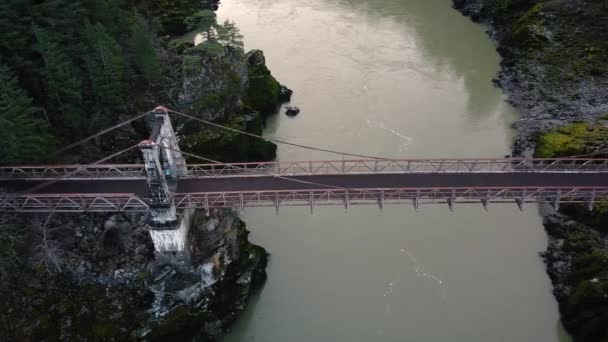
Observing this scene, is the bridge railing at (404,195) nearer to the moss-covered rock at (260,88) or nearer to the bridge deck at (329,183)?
the bridge deck at (329,183)

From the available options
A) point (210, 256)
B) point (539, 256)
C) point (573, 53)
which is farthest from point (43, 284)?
point (573, 53)

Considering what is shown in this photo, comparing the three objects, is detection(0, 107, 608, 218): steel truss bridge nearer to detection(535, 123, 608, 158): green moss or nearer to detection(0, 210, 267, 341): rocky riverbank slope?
detection(0, 210, 267, 341): rocky riverbank slope

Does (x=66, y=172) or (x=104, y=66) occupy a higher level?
(x=104, y=66)

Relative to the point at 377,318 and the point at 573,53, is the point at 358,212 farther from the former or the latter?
the point at 573,53

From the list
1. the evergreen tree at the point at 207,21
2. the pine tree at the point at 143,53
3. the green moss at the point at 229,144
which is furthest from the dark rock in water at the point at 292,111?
the pine tree at the point at 143,53

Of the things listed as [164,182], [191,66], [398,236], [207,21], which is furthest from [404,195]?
[207,21]

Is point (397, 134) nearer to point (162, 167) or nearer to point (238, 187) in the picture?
point (238, 187)

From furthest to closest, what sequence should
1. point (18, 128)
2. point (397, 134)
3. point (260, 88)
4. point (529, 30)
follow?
1. point (529, 30)
2. point (260, 88)
3. point (397, 134)
4. point (18, 128)
